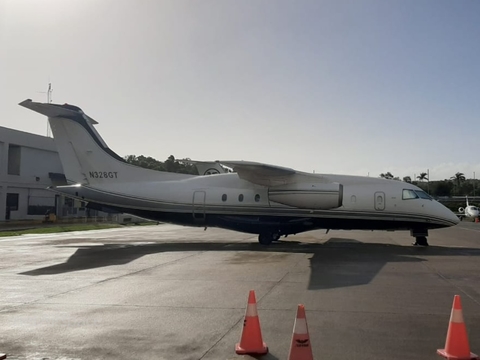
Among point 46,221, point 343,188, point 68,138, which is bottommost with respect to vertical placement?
point 46,221

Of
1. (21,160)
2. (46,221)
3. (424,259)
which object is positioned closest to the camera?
(424,259)

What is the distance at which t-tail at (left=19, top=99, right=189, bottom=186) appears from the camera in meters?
23.7

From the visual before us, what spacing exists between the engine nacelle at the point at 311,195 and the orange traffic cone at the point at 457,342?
570 inches

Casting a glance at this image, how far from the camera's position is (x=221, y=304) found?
28.9ft

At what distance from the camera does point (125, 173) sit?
24.0 metres

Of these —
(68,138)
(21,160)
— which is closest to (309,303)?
(68,138)

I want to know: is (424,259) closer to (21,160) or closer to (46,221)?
(46,221)

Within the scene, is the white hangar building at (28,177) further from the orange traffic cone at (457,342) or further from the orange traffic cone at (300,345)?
the orange traffic cone at (457,342)

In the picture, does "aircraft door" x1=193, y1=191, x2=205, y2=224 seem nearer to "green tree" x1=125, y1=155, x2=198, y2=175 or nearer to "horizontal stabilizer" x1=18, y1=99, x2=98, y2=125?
"horizontal stabilizer" x1=18, y1=99, x2=98, y2=125

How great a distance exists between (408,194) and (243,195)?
→ 25.2 feet

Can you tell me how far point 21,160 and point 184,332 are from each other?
184 feet

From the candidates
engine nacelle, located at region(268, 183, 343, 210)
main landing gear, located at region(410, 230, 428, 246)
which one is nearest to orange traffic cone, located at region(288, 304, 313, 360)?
engine nacelle, located at region(268, 183, 343, 210)

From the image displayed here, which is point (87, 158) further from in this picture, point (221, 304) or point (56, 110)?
point (221, 304)

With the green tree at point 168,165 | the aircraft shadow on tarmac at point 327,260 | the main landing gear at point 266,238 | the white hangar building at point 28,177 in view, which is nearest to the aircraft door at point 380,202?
the aircraft shadow on tarmac at point 327,260
